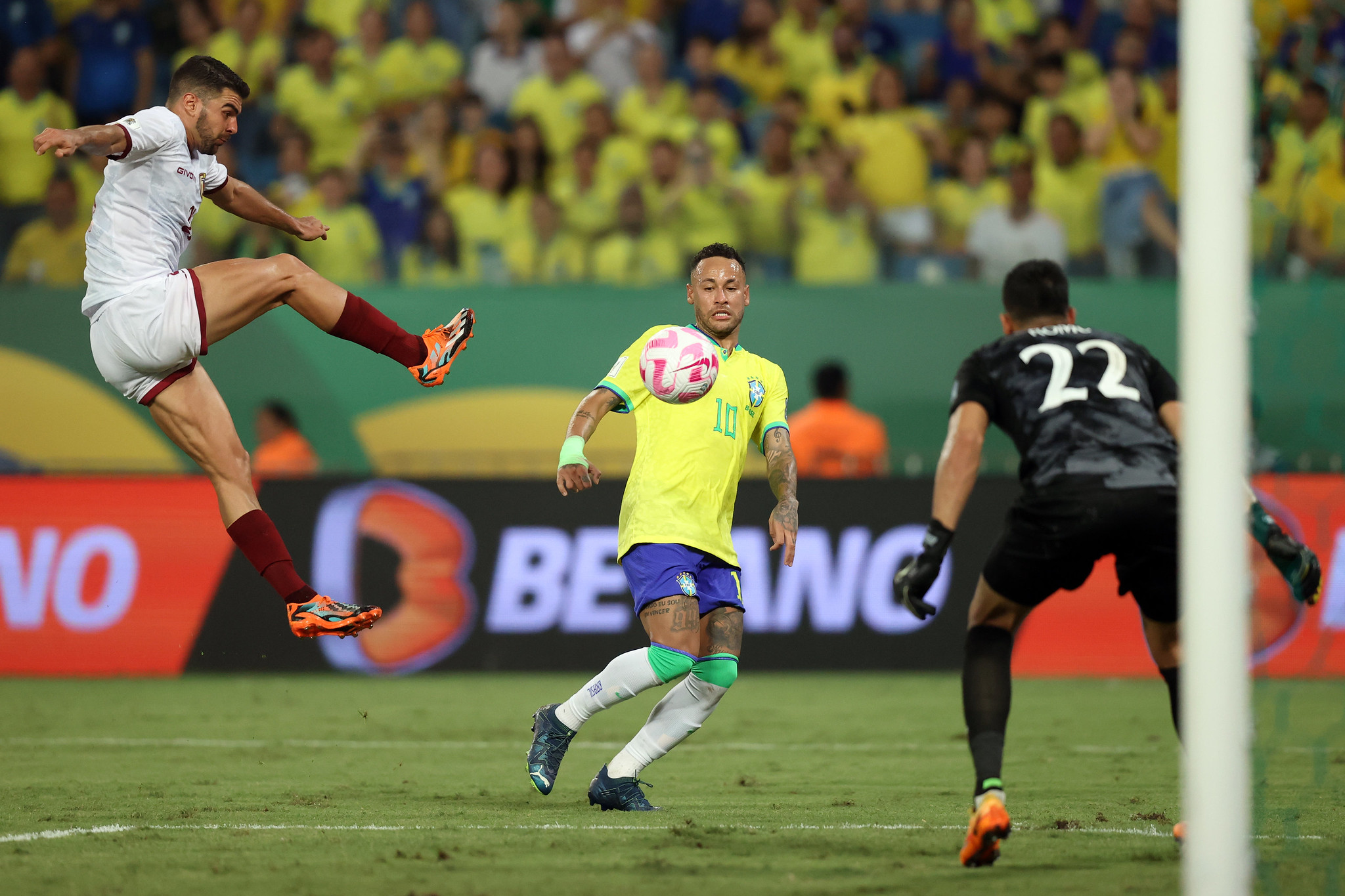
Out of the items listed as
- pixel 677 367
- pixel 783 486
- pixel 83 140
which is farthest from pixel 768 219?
pixel 83 140

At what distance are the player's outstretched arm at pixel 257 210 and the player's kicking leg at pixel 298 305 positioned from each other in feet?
0.80

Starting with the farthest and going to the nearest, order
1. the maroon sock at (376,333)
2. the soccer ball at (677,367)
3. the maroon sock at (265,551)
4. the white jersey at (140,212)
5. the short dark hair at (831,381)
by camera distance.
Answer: the short dark hair at (831,381) < the soccer ball at (677,367) < the maroon sock at (265,551) < the maroon sock at (376,333) < the white jersey at (140,212)

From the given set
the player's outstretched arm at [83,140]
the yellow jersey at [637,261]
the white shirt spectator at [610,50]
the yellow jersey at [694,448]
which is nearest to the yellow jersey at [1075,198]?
the yellow jersey at [637,261]

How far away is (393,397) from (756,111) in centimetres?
454

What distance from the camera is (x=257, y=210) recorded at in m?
6.41

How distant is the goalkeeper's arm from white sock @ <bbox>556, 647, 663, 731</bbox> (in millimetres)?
1437

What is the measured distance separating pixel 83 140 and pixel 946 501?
10.4 feet

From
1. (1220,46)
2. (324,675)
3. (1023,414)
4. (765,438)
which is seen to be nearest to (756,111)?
(324,675)

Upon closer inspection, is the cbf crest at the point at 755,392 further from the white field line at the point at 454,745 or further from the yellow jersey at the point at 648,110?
the yellow jersey at the point at 648,110

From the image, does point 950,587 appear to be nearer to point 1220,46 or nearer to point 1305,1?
point 1305,1

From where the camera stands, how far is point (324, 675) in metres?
12.0

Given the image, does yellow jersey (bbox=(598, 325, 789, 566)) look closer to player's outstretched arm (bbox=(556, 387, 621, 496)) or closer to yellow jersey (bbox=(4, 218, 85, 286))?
player's outstretched arm (bbox=(556, 387, 621, 496))

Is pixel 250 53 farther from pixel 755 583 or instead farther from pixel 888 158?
pixel 755 583

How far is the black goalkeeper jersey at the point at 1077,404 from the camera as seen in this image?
5297 mm
